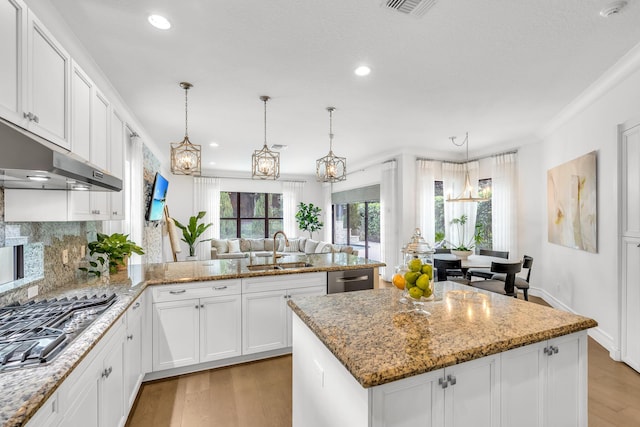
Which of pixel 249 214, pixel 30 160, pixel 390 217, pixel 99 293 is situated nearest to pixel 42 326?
pixel 99 293

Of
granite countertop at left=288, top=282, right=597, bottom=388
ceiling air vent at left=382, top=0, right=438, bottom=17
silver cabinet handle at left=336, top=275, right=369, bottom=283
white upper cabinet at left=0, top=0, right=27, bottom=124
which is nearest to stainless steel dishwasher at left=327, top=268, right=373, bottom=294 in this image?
silver cabinet handle at left=336, top=275, right=369, bottom=283

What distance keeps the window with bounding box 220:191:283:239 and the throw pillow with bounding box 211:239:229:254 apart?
0.65 metres

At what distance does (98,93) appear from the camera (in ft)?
7.09

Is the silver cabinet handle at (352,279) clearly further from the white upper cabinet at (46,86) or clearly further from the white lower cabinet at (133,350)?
the white upper cabinet at (46,86)

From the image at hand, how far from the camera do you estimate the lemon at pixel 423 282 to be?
1.48 meters

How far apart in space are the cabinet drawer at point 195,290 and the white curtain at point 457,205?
15.5 ft

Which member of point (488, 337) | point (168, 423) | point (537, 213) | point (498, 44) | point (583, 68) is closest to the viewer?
point (488, 337)

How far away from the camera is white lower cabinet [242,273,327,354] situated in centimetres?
277

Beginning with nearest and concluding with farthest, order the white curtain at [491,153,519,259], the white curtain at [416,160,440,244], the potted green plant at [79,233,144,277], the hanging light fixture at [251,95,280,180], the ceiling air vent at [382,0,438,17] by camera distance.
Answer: the ceiling air vent at [382,0,438,17], the potted green plant at [79,233,144,277], the hanging light fixture at [251,95,280,180], the white curtain at [491,153,519,259], the white curtain at [416,160,440,244]

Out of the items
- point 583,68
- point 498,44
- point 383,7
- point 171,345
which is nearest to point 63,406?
point 171,345

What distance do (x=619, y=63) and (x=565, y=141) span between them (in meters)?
1.61

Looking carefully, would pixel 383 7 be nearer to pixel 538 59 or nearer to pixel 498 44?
pixel 498 44

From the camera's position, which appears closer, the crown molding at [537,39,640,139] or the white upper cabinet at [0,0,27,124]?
the white upper cabinet at [0,0,27,124]

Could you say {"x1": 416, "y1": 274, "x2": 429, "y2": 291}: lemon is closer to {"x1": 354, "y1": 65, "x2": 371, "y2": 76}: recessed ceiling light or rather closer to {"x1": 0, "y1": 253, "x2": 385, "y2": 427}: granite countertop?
{"x1": 0, "y1": 253, "x2": 385, "y2": 427}: granite countertop
